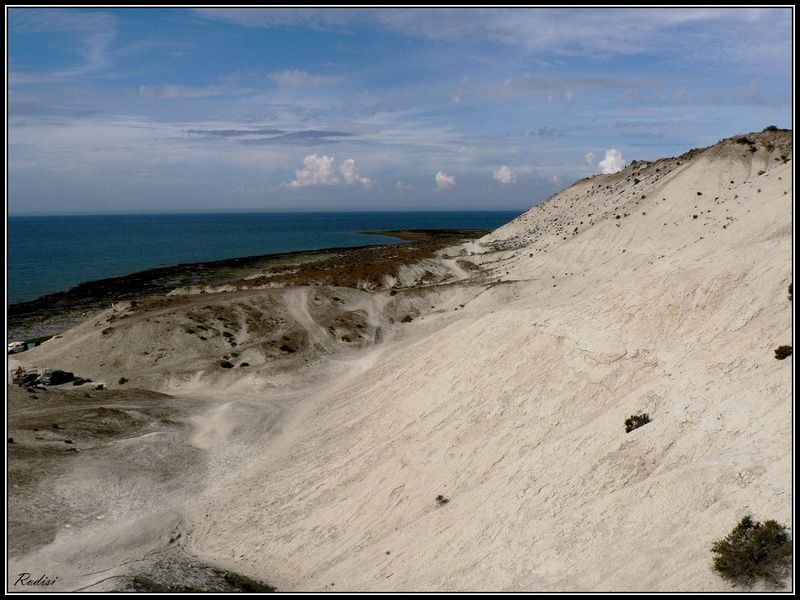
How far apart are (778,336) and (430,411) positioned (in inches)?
597

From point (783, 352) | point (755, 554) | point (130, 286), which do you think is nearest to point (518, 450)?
point (783, 352)

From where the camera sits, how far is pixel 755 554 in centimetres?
1203

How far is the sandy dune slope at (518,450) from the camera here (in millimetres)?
14891

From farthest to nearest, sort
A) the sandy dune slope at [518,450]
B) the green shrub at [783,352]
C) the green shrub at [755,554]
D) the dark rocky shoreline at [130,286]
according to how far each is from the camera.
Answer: the dark rocky shoreline at [130,286] < the green shrub at [783,352] < the sandy dune slope at [518,450] < the green shrub at [755,554]

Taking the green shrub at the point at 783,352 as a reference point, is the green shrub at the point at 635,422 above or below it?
below

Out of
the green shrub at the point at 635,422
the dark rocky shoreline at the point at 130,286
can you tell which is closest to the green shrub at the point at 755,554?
the green shrub at the point at 635,422

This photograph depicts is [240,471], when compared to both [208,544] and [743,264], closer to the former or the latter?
[208,544]

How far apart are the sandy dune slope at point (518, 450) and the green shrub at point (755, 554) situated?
1.53 feet

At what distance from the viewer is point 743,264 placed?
77.3 ft

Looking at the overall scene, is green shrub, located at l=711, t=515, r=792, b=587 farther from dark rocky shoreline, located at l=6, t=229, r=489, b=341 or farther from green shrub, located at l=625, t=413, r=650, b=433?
dark rocky shoreline, located at l=6, t=229, r=489, b=341

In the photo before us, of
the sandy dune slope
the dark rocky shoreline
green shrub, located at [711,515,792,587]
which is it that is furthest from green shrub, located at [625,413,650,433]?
the dark rocky shoreline

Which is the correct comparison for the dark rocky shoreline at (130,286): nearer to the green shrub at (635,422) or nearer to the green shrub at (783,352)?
the green shrub at (635,422)

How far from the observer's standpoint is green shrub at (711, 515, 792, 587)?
38.8 ft

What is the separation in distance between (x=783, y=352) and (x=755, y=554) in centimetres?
836
